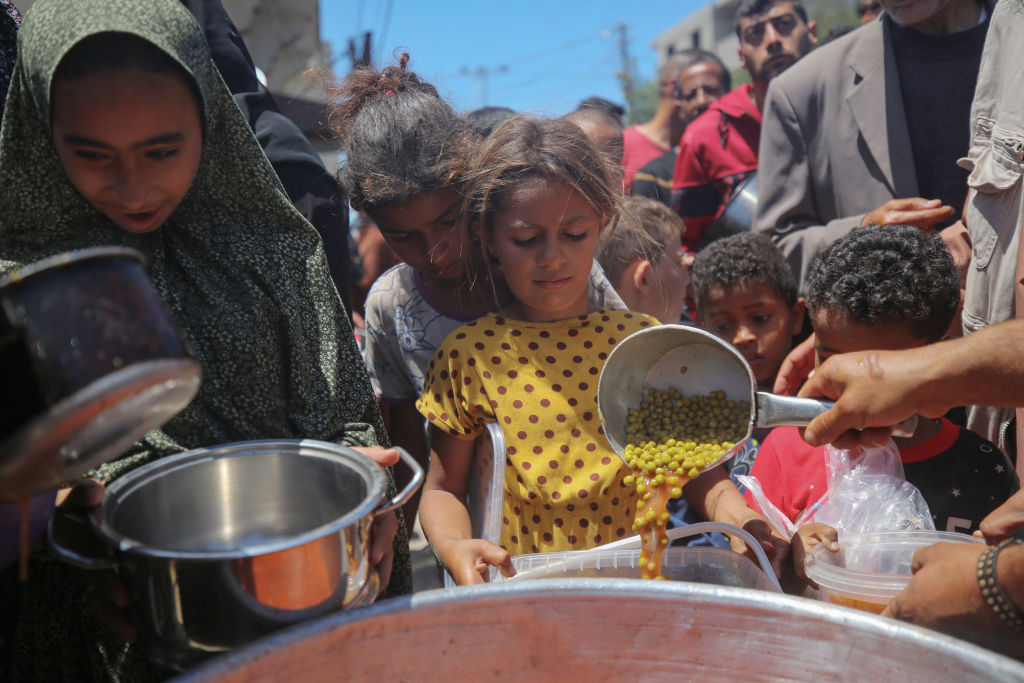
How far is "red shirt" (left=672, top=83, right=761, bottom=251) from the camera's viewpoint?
4133mm

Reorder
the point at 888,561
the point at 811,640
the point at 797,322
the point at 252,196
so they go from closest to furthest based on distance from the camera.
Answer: the point at 811,640 → the point at 888,561 → the point at 252,196 → the point at 797,322

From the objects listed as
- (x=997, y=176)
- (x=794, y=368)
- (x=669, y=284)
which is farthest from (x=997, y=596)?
(x=669, y=284)

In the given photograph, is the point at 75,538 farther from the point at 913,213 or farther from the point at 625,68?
the point at 625,68

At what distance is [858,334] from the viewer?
2322 millimetres

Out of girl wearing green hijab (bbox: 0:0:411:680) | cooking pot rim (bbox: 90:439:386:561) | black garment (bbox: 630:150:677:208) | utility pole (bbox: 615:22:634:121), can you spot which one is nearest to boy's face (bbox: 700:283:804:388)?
black garment (bbox: 630:150:677:208)

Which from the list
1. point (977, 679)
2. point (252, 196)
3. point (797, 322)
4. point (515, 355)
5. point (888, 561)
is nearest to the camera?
point (977, 679)

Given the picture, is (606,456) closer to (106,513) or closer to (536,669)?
(536,669)

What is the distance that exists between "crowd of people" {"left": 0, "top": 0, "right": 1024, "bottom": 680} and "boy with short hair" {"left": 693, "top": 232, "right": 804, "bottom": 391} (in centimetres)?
1

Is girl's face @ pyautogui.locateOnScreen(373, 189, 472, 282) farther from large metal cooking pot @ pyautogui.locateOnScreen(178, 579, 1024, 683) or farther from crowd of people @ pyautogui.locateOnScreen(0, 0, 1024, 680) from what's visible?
large metal cooking pot @ pyautogui.locateOnScreen(178, 579, 1024, 683)

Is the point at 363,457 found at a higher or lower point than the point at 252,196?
lower

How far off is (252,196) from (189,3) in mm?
1092

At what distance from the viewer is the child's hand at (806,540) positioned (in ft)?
5.63

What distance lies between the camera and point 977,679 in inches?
41.0

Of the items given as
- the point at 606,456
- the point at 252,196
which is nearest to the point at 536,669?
the point at 606,456
